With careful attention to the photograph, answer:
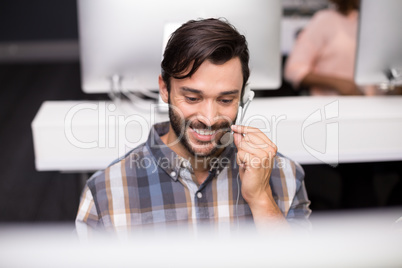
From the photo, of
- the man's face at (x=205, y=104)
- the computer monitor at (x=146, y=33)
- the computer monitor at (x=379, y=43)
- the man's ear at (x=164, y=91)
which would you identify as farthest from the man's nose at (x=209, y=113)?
the computer monitor at (x=379, y=43)

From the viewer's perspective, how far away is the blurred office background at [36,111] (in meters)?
2.07

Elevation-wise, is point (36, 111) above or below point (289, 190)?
below

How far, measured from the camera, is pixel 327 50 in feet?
7.18

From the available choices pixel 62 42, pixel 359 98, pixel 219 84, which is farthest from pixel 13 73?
pixel 219 84

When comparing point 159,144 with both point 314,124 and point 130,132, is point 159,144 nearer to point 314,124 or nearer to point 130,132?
point 130,132

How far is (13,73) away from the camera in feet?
15.2

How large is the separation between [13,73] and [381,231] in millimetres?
4679

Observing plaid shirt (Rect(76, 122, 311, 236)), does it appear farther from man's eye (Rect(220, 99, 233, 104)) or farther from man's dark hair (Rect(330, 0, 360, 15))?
man's dark hair (Rect(330, 0, 360, 15))

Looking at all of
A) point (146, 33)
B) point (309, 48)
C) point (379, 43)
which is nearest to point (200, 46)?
point (146, 33)

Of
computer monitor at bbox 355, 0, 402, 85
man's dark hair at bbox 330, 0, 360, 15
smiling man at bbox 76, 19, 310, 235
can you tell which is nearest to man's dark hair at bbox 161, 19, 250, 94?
smiling man at bbox 76, 19, 310, 235

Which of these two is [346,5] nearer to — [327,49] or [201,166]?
[327,49]

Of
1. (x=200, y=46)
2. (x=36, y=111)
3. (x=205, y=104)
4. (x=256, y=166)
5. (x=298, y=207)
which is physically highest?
(x=200, y=46)

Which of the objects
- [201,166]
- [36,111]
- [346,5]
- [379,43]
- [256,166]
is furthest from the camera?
[36,111]

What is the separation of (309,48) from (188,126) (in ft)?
4.21
